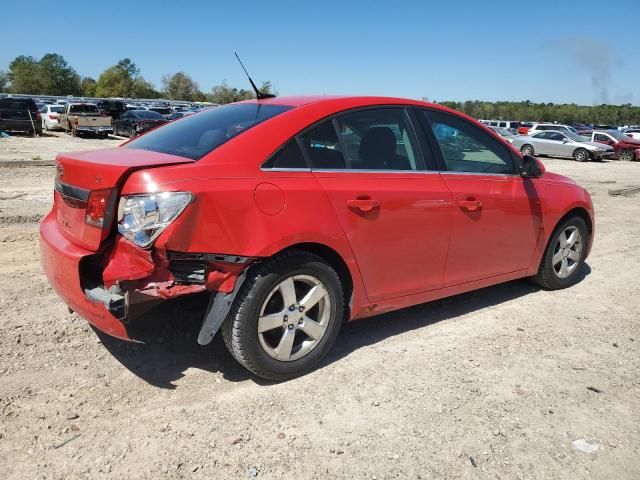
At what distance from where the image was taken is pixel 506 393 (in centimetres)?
323

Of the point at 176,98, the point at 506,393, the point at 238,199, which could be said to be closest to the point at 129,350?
the point at 238,199

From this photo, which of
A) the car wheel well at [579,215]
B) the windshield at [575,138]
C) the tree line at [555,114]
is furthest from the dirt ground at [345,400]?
the tree line at [555,114]

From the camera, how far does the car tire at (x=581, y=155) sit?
25.9m

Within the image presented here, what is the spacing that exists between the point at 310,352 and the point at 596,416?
66.5 inches

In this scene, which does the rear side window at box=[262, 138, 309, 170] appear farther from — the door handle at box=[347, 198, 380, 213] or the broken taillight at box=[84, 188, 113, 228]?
the broken taillight at box=[84, 188, 113, 228]

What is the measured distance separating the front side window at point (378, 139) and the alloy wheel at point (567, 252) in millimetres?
2104

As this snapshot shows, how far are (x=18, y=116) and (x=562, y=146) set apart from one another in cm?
2665

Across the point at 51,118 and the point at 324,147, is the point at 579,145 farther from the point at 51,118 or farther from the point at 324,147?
the point at 51,118

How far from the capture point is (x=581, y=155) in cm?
2606

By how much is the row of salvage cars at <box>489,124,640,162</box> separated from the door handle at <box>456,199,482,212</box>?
2313cm

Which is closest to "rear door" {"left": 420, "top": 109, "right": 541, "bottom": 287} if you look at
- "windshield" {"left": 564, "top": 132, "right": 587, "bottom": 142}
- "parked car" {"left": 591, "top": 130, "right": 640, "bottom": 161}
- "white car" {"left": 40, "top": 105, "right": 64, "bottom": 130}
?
"windshield" {"left": 564, "top": 132, "right": 587, "bottom": 142}

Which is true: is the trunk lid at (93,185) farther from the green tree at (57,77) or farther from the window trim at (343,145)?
the green tree at (57,77)

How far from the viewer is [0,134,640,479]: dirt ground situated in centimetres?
255

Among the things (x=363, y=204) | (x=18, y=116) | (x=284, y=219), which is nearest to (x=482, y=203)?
(x=363, y=204)
